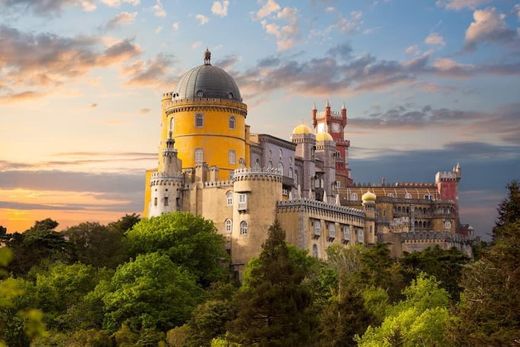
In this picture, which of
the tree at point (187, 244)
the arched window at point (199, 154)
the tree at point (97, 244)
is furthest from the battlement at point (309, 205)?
the tree at point (97, 244)

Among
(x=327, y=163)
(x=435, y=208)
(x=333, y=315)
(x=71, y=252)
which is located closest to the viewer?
(x=333, y=315)

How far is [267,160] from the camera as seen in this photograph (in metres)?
110

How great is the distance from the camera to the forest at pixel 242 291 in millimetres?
48625

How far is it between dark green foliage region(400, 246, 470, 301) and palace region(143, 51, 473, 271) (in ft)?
35.4

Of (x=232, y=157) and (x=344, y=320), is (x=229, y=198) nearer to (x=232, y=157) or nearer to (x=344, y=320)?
(x=232, y=157)

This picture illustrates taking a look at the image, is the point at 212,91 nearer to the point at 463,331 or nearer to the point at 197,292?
the point at 197,292

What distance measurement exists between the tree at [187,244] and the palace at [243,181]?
→ 2.83 metres

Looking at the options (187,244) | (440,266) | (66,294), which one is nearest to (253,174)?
(187,244)

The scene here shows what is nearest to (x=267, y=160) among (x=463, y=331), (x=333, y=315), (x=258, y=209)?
(x=258, y=209)

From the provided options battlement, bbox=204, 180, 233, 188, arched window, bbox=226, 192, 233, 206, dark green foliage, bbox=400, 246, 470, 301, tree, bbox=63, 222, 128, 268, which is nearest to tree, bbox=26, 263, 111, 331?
tree, bbox=63, 222, 128, 268

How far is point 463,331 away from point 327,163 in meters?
77.3

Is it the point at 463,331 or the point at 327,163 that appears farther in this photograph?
the point at 327,163

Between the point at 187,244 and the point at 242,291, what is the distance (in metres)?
28.1

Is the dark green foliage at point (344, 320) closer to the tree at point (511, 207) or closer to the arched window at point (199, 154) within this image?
the tree at point (511, 207)
